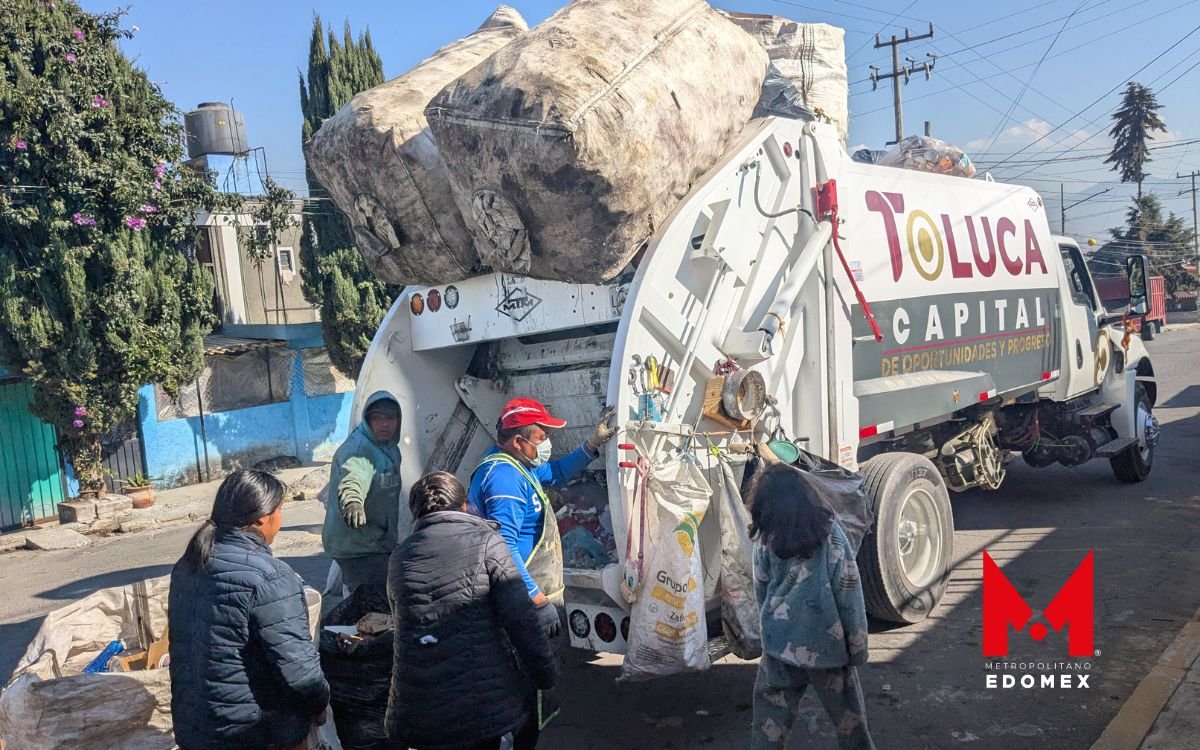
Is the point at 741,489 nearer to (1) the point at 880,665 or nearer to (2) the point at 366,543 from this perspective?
(1) the point at 880,665

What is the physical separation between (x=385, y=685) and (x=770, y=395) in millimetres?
2240

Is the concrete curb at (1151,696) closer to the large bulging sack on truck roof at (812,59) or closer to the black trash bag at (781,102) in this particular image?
the black trash bag at (781,102)

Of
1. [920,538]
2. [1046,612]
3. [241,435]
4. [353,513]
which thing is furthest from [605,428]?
[241,435]

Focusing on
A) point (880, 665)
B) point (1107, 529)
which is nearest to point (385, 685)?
point (880, 665)

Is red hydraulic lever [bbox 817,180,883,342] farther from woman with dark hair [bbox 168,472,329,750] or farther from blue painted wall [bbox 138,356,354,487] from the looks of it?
blue painted wall [bbox 138,356,354,487]

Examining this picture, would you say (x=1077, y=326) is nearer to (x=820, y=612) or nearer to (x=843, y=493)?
(x=843, y=493)

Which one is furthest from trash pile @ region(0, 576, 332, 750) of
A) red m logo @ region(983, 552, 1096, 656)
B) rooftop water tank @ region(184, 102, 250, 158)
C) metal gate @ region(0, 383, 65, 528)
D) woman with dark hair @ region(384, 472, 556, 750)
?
rooftop water tank @ region(184, 102, 250, 158)

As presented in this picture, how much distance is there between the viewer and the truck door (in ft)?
25.5

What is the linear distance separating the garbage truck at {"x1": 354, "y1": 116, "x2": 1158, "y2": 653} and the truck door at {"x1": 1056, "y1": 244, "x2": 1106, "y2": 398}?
110cm

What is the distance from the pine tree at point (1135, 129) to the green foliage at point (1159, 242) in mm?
1265

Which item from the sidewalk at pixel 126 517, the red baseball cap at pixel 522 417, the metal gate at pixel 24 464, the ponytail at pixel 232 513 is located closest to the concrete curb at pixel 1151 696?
the red baseball cap at pixel 522 417

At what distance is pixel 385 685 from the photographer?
356 cm

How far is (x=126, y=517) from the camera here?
11.8 metres

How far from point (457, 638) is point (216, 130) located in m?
18.7
